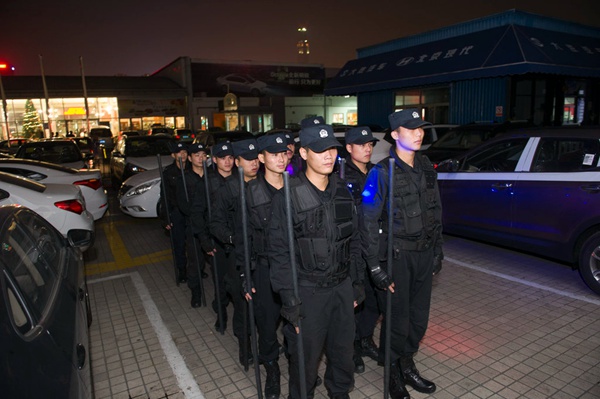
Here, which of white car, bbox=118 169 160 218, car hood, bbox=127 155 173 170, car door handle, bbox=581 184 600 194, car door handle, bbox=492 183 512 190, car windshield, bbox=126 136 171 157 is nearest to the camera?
car door handle, bbox=581 184 600 194

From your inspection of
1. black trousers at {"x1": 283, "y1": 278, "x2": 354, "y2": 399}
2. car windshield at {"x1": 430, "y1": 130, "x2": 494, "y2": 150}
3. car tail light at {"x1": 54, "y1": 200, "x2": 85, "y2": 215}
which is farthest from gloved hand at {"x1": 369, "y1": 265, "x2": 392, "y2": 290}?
car windshield at {"x1": 430, "y1": 130, "x2": 494, "y2": 150}

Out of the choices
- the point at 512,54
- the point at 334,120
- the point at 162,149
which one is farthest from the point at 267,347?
the point at 334,120

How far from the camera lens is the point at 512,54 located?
45.8 feet

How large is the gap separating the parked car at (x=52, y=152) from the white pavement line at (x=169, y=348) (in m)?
6.68

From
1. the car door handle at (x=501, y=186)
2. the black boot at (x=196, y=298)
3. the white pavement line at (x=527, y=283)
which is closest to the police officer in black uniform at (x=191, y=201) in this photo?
the black boot at (x=196, y=298)

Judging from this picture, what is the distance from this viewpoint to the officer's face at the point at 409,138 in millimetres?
3512

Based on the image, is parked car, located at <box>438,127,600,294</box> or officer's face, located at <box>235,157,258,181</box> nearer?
officer's face, located at <box>235,157,258,181</box>

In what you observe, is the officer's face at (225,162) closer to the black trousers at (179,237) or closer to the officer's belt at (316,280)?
the black trousers at (179,237)

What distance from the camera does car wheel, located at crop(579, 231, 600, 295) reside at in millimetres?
5324

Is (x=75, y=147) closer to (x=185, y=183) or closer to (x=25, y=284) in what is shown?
(x=185, y=183)

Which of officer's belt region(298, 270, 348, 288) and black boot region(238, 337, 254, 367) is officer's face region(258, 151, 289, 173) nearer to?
officer's belt region(298, 270, 348, 288)

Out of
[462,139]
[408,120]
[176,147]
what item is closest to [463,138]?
[462,139]

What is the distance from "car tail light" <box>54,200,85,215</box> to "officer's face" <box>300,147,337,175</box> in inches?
198

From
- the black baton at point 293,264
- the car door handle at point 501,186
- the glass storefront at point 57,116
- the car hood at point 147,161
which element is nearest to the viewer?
the black baton at point 293,264
